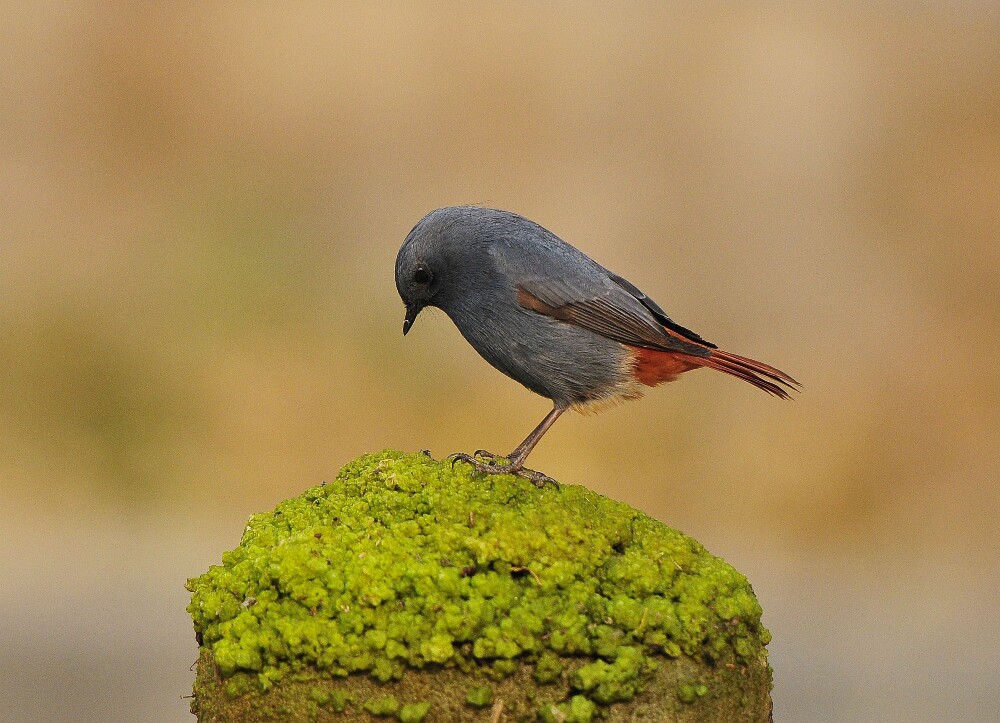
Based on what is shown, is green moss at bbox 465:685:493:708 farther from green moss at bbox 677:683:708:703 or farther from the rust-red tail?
the rust-red tail

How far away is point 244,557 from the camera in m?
3.86

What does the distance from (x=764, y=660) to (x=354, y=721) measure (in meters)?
1.49

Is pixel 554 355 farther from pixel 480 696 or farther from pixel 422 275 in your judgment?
pixel 480 696

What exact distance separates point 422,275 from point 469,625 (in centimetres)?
172

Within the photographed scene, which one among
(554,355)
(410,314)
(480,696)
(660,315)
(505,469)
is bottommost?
(480,696)

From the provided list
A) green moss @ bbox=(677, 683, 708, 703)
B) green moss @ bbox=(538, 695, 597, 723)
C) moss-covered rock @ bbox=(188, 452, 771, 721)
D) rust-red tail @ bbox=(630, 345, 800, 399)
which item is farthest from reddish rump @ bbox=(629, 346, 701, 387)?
green moss @ bbox=(538, 695, 597, 723)

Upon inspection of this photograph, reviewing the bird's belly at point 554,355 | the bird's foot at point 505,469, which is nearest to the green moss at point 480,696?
the bird's foot at point 505,469

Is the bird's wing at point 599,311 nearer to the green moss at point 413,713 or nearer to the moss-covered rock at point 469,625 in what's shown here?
the moss-covered rock at point 469,625

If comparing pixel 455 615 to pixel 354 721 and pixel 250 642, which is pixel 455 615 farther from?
pixel 250 642

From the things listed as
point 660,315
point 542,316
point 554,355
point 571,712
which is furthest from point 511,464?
point 571,712

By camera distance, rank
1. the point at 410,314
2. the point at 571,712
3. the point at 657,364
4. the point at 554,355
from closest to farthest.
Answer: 1. the point at 571,712
2. the point at 554,355
3. the point at 657,364
4. the point at 410,314

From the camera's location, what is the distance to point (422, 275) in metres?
4.62

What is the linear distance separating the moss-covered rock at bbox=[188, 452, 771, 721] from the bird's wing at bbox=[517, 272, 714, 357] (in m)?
0.99

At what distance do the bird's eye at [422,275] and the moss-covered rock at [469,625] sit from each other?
113 centimetres
